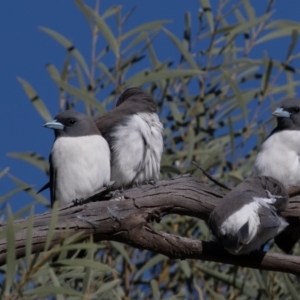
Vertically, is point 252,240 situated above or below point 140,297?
above

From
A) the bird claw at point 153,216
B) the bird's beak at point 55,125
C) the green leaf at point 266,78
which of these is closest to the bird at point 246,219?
the bird claw at point 153,216

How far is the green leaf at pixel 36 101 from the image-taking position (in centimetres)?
706

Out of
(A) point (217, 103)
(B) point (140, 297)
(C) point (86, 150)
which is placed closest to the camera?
(C) point (86, 150)

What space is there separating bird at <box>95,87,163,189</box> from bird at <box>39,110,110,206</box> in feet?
0.44

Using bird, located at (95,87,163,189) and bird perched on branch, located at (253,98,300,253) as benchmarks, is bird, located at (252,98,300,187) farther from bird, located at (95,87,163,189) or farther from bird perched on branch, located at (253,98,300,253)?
bird, located at (95,87,163,189)

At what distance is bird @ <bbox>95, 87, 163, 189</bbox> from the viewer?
21.1 ft

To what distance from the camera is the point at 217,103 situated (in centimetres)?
820

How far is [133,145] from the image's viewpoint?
644cm

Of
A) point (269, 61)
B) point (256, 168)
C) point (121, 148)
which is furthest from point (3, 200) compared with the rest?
point (269, 61)

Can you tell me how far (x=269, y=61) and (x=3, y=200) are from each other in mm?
3250

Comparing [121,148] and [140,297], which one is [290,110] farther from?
[140,297]

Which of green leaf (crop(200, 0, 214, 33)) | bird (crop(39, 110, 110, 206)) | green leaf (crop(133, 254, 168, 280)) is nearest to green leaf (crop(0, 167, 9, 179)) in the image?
bird (crop(39, 110, 110, 206))

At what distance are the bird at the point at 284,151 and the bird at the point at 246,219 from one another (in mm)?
817

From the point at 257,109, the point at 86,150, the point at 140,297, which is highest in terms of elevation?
the point at 86,150
